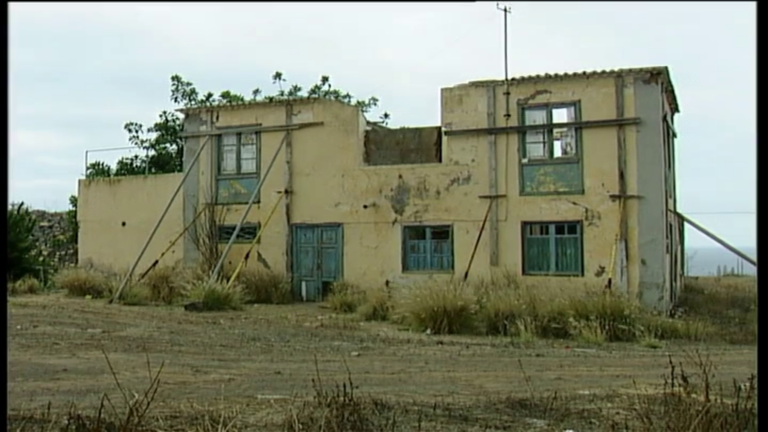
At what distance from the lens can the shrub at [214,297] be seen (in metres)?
18.0

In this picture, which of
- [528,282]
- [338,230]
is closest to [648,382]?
[528,282]

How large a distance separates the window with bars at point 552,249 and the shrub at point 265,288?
6186 millimetres

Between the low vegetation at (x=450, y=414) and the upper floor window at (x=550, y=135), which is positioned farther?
the upper floor window at (x=550, y=135)

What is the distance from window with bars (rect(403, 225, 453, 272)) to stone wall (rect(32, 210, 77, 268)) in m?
12.7

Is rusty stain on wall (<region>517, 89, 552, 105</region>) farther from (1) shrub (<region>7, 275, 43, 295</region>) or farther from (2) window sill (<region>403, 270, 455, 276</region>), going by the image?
(1) shrub (<region>7, 275, 43, 295</region>)

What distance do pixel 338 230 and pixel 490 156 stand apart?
4527mm

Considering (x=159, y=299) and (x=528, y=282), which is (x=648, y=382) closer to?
(x=528, y=282)

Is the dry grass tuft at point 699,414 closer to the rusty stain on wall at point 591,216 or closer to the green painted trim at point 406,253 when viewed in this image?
the rusty stain on wall at point 591,216

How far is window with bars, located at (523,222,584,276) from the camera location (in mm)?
18578

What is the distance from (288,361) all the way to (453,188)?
32.6ft

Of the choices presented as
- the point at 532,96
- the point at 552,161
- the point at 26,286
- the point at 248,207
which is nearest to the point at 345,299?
the point at 248,207

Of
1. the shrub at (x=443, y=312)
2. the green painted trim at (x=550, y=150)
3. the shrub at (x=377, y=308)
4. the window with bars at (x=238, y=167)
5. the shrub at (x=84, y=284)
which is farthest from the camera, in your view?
the window with bars at (x=238, y=167)

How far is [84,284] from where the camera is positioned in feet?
71.5

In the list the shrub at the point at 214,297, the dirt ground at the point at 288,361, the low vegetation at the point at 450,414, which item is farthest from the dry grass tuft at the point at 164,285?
the low vegetation at the point at 450,414
